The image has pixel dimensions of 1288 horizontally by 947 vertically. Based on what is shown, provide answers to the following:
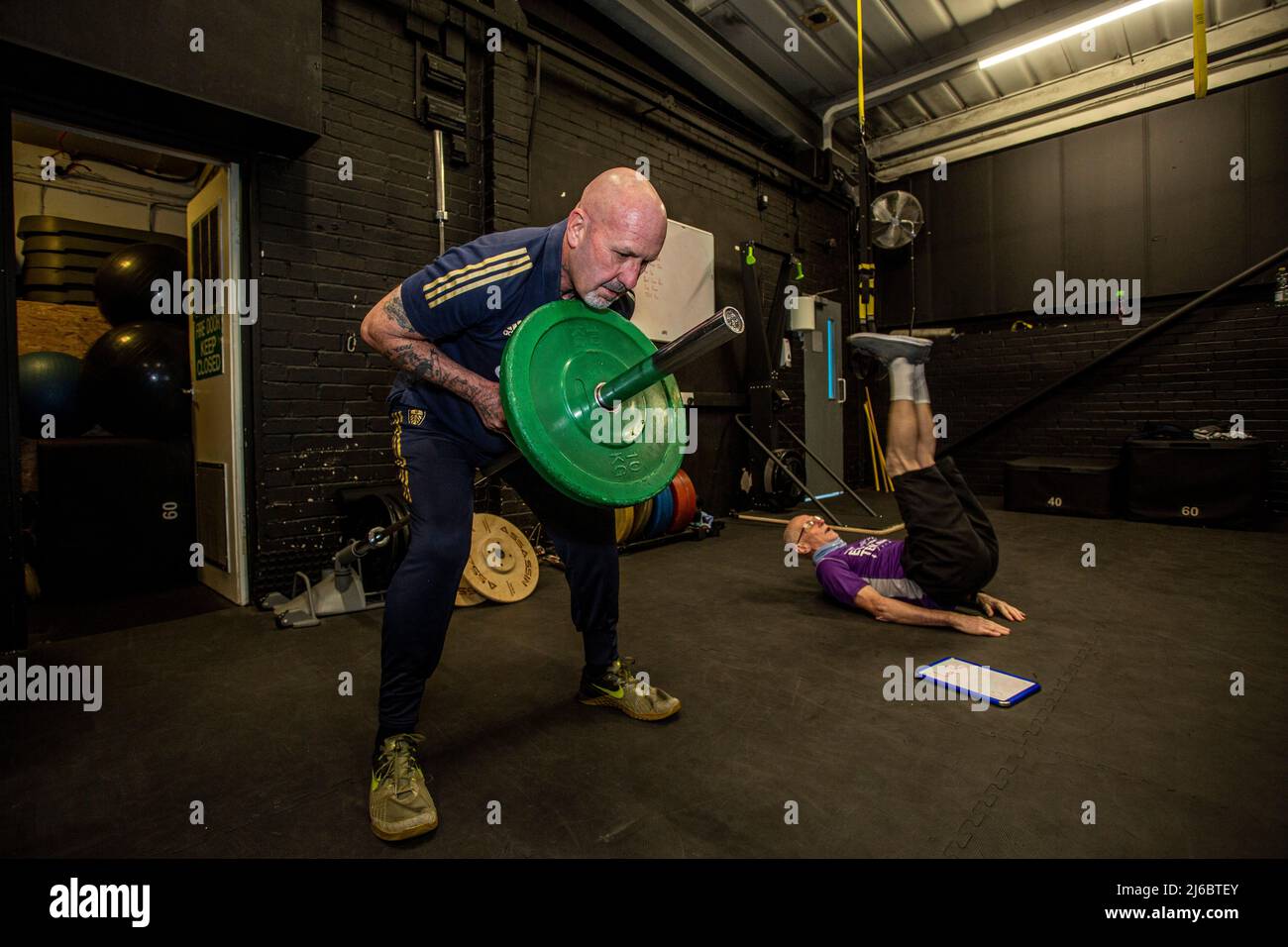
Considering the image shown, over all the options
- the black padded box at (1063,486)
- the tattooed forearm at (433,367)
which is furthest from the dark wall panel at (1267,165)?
the tattooed forearm at (433,367)

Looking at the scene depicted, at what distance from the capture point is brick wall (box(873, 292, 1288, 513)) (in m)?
5.04

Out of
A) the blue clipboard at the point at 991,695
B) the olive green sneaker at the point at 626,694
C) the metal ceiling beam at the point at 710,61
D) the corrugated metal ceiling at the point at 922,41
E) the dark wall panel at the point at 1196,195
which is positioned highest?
the corrugated metal ceiling at the point at 922,41

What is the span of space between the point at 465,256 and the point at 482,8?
3.04 metres

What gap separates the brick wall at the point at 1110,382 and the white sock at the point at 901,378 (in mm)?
4561

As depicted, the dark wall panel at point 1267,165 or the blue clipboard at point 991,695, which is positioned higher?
the dark wall panel at point 1267,165

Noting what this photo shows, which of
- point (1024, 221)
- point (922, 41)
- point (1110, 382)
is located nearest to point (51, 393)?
point (922, 41)

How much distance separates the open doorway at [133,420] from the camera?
9.60 ft

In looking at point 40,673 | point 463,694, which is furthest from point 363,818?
point 40,673

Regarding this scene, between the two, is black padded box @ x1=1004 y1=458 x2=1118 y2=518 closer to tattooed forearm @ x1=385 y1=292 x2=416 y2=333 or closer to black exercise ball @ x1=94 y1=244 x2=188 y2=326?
tattooed forearm @ x1=385 y1=292 x2=416 y2=333

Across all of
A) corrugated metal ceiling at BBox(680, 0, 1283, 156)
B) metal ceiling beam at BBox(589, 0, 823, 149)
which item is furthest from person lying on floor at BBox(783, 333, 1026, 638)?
corrugated metal ceiling at BBox(680, 0, 1283, 156)

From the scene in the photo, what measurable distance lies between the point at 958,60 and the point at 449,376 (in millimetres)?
5690

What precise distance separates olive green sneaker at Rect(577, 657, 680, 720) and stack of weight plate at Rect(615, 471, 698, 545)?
186 cm

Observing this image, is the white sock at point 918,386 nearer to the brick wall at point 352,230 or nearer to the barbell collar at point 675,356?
the barbell collar at point 675,356
